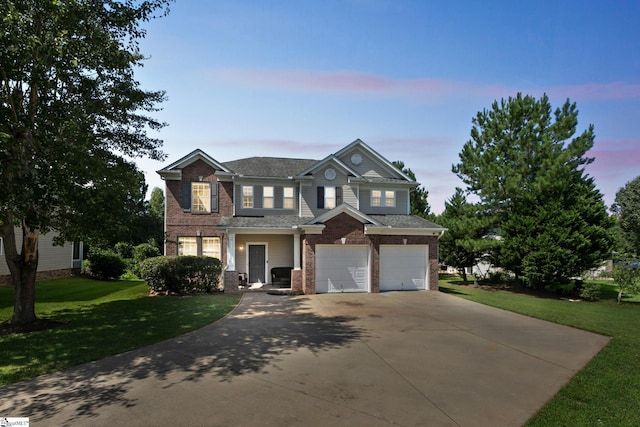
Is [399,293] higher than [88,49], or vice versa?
[88,49]

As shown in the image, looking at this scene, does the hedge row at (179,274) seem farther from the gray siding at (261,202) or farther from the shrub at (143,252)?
the shrub at (143,252)

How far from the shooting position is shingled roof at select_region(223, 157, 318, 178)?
2137 cm

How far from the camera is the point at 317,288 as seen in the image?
17.7 meters

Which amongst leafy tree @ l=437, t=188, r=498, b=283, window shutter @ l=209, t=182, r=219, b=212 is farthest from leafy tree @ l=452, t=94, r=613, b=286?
window shutter @ l=209, t=182, r=219, b=212

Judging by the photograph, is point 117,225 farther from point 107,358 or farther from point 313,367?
point 313,367

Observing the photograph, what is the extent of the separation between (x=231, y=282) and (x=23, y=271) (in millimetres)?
8109

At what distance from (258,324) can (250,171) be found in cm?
1255

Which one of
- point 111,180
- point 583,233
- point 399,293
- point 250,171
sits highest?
point 250,171

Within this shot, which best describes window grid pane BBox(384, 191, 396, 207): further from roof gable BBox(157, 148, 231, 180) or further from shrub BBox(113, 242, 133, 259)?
shrub BBox(113, 242, 133, 259)

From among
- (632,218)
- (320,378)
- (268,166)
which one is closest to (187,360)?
(320,378)

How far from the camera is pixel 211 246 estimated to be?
66.4 ft

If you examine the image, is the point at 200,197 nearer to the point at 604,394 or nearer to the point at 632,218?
the point at 604,394

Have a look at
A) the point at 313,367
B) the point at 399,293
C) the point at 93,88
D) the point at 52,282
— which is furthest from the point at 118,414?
the point at 52,282

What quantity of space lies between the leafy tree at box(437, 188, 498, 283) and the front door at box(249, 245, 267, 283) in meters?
13.0
